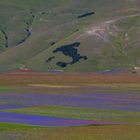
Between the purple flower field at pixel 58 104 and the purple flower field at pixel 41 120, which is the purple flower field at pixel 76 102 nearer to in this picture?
the purple flower field at pixel 58 104

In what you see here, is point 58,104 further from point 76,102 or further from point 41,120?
point 41,120

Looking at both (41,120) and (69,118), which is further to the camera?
(69,118)

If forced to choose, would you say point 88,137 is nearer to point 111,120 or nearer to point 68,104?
point 111,120

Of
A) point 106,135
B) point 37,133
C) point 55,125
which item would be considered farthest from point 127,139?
point 55,125

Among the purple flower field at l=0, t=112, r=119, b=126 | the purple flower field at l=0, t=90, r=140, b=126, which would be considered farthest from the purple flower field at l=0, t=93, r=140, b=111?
the purple flower field at l=0, t=112, r=119, b=126

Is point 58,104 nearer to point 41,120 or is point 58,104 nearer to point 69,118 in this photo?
point 69,118

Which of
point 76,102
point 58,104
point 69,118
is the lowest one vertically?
point 76,102

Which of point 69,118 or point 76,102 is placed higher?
point 69,118

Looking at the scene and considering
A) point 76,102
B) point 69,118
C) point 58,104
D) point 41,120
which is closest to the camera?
point 41,120

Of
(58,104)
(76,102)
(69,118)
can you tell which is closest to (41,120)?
(69,118)

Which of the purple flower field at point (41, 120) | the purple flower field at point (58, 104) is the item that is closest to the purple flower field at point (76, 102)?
the purple flower field at point (58, 104)

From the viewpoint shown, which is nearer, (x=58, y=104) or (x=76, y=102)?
(x=58, y=104)

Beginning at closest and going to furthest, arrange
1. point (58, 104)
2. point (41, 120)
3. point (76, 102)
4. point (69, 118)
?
point (41, 120) → point (69, 118) → point (58, 104) → point (76, 102)
